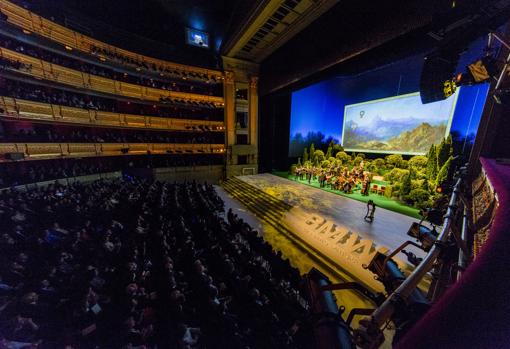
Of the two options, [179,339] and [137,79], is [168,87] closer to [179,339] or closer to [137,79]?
[137,79]

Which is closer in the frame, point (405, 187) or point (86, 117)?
point (405, 187)

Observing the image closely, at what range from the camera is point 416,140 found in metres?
15.1

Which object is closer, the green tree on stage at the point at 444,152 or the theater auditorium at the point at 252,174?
the theater auditorium at the point at 252,174

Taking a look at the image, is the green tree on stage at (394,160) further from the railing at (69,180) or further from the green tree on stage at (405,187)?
the railing at (69,180)

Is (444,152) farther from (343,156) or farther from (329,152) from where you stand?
(329,152)

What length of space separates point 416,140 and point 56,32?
25007 millimetres

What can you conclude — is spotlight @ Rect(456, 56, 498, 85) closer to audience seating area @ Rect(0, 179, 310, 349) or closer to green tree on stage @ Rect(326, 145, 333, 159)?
audience seating area @ Rect(0, 179, 310, 349)

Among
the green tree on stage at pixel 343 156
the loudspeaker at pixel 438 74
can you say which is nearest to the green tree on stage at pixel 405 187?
the loudspeaker at pixel 438 74

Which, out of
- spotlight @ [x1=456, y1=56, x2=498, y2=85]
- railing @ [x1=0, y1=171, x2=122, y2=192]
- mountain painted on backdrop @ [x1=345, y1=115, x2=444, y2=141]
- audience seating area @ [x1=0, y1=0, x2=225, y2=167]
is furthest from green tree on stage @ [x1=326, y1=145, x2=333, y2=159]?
railing @ [x1=0, y1=171, x2=122, y2=192]

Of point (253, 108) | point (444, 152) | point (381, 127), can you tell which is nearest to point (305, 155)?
point (381, 127)

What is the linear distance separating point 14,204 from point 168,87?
46.8 feet

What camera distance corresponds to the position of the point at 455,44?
12.9 ft

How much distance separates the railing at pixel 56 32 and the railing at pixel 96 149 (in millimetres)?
6149

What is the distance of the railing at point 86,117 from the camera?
1051 cm
